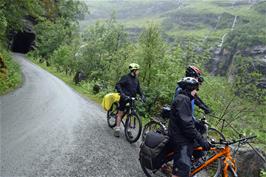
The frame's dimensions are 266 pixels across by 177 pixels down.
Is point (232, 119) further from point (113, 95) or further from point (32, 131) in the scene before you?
point (32, 131)

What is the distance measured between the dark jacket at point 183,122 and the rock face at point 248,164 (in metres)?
4.28

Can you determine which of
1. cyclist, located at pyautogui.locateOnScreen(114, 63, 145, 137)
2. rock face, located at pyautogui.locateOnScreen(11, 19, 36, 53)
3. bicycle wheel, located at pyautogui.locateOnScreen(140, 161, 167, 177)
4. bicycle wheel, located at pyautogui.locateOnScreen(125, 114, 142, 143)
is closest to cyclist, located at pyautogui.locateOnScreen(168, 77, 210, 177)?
bicycle wheel, located at pyautogui.locateOnScreen(140, 161, 167, 177)

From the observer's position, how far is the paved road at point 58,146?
6.88 m

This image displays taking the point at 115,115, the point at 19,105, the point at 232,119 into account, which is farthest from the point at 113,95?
the point at 232,119

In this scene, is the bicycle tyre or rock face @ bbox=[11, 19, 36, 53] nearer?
the bicycle tyre

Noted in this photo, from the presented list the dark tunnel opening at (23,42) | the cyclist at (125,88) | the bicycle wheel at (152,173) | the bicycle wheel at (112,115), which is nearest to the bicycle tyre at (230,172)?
the bicycle wheel at (152,173)

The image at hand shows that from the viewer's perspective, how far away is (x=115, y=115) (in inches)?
430

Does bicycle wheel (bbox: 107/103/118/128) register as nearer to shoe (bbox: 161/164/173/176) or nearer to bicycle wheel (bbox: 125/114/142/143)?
bicycle wheel (bbox: 125/114/142/143)

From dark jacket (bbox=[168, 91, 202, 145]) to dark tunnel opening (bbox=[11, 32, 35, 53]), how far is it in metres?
58.6

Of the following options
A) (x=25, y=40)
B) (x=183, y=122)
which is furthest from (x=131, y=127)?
(x=25, y=40)

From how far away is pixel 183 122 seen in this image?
19.4 ft

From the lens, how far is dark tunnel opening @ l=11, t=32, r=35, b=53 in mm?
60969

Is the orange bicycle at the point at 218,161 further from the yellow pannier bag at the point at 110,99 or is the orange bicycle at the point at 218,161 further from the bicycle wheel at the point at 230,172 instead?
the yellow pannier bag at the point at 110,99

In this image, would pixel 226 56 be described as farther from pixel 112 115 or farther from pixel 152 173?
pixel 152 173
